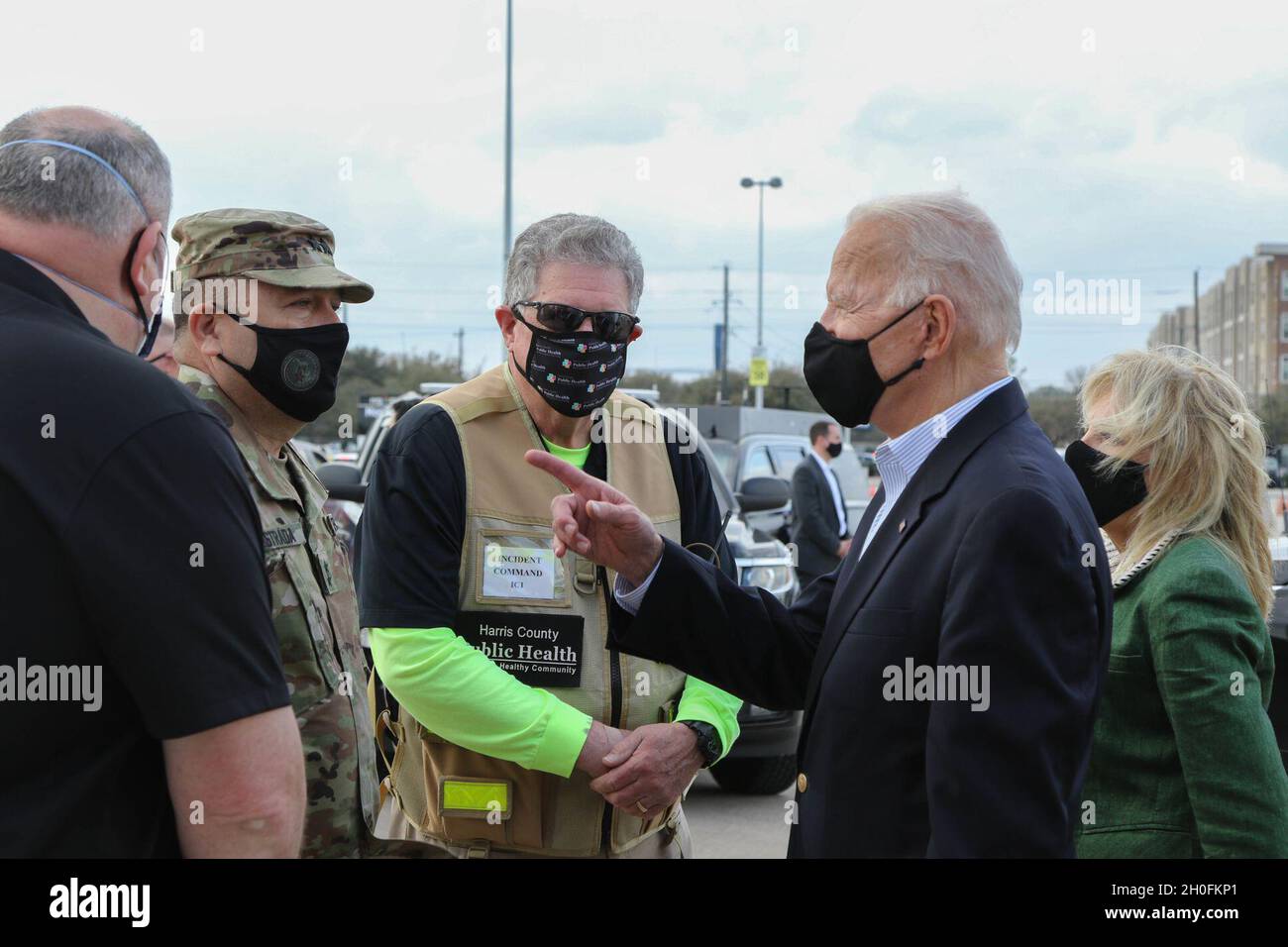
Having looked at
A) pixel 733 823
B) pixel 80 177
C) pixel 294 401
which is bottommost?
pixel 733 823

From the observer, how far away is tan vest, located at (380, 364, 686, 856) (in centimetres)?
274

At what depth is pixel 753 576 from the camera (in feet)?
22.7

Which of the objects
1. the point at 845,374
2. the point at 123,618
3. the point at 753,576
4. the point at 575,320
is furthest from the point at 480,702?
the point at 753,576

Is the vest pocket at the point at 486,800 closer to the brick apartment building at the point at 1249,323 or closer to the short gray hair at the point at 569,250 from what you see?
the short gray hair at the point at 569,250

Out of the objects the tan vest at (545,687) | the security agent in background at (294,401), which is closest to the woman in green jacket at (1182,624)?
the tan vest at (545,687)

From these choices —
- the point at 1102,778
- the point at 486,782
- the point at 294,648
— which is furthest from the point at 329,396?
the point at 1102,778

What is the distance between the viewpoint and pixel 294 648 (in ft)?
8.03

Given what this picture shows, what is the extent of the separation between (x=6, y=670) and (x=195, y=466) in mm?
343

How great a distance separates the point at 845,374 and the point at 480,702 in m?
1.08

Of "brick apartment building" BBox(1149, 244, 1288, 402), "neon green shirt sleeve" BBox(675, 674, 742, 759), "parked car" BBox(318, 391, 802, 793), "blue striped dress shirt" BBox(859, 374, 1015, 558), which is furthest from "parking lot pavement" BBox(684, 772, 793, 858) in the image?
"brick apartment building" BBox(1149, 244, 1288, 402)

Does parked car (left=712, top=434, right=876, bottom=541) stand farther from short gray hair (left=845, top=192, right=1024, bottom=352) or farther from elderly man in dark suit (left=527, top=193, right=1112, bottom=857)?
short gray hair (left=845, top=192, right=1024, bottom=352)

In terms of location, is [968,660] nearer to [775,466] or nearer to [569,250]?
[569,250]

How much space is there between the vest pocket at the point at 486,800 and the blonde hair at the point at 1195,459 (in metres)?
1.47
